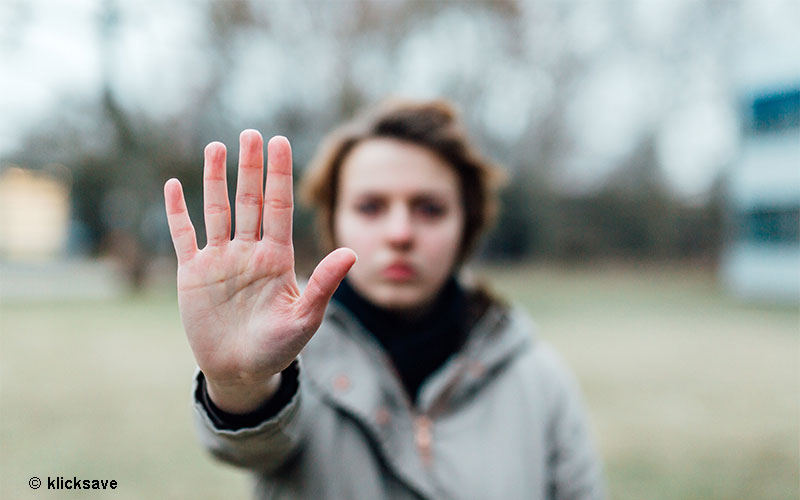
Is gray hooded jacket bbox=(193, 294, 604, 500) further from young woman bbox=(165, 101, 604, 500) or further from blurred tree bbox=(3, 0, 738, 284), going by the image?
blurred tree bbox=(3, 0, 738, 284)

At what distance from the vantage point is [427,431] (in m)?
1.42

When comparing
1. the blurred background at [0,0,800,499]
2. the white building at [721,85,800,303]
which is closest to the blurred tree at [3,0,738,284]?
the blurred background at [0,0,800,499]

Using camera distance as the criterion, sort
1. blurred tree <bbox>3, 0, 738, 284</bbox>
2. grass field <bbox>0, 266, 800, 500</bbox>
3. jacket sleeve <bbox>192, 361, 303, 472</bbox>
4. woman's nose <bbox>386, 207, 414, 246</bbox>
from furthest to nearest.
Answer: blurred tree <bbox>3, 0, 738, 284</bbox>
grass field <bbox>0, 266, 800, 500</bbox>
woman's nose <bbox>386, 207, 414, 246</bbox>
jacket sleeve <bbox>192, 361, 303, 472</bbox>

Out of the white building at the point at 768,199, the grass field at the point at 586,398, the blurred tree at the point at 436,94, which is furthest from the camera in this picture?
the white building at the point at 768,199

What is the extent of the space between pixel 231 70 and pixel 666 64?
1500 centimetres

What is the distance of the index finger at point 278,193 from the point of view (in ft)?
3.32

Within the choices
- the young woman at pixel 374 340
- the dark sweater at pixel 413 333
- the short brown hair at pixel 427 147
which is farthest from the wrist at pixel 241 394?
the short brown hair at pixel 427 147

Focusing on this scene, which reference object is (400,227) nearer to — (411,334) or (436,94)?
(411,334)

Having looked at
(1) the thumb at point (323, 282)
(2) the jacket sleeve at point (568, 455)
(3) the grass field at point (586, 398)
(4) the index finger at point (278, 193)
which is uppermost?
(4) the index finger at point (278, 193)

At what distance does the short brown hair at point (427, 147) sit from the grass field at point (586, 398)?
121 cm

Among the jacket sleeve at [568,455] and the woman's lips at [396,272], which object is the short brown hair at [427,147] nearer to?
the woman's lips at [396,272]

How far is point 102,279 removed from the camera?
13.5 metres

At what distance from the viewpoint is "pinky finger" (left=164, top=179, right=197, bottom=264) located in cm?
102

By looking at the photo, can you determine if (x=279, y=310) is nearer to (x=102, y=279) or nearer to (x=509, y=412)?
(x=509, y=412)
